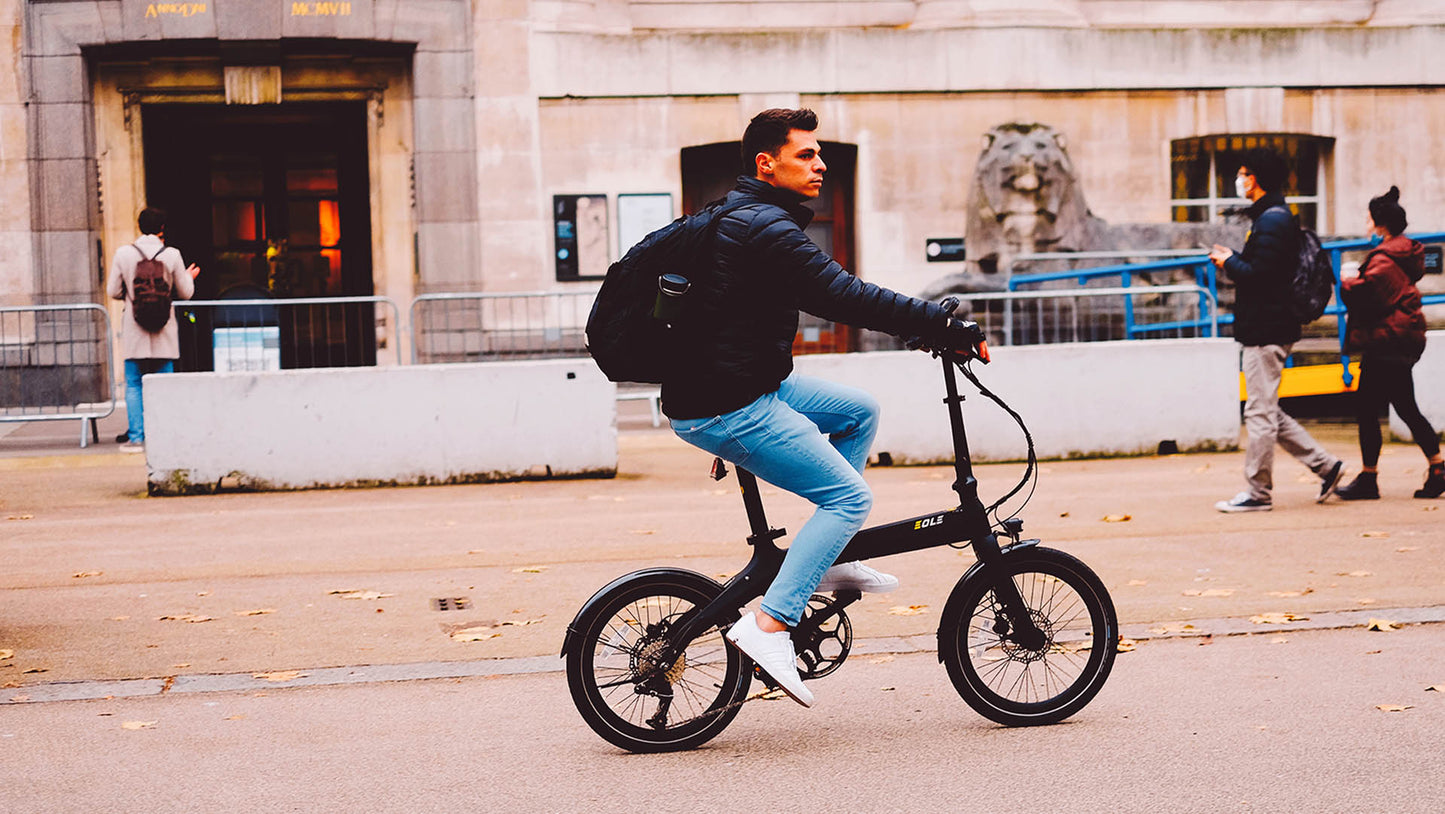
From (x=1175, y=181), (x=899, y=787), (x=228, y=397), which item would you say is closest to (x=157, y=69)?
(x=228, y=397)

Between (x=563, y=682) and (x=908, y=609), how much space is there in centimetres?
174

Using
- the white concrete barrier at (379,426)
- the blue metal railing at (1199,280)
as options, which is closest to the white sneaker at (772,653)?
the white concrete barrier at (379,426)

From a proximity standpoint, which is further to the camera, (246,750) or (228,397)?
(228,397)

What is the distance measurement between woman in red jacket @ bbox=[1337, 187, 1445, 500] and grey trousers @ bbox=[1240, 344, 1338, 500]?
541 mm

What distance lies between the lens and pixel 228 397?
36.0 feet

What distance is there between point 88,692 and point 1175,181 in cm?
1688

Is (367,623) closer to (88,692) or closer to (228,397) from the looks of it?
(88,692)

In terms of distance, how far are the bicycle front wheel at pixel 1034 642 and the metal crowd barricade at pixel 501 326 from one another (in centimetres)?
1032

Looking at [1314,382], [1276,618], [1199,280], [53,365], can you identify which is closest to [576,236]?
[53,365]

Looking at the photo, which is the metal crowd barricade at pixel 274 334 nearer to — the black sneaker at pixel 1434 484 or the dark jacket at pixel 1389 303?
the dark jacket at pixel 1389 303

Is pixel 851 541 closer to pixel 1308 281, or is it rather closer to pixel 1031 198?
pixel 1308 281

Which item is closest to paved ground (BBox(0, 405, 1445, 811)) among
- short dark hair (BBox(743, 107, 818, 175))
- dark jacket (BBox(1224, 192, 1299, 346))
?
dark jacket (BBox(1224, 192, 1299, 346))

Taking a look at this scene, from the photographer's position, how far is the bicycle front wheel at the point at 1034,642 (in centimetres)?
497

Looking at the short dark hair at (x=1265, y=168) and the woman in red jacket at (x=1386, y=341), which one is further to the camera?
the woman in red jacket at (x=1386, y=341)
